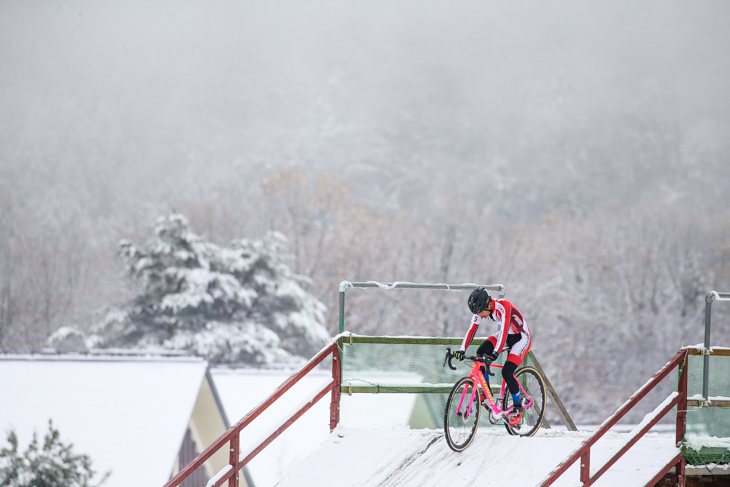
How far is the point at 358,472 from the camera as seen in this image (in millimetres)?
6844

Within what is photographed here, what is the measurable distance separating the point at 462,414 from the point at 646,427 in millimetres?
1900

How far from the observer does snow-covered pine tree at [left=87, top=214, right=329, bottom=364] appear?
3102 centimetres

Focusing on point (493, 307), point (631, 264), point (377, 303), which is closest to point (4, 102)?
point (377, 303)

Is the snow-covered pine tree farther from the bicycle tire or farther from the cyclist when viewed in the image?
the cyclist

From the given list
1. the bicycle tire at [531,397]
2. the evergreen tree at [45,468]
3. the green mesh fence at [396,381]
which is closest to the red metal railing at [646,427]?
the bicycle tire at [531,397]

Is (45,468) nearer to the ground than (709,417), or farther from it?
nearer to the ground

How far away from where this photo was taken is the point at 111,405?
53.1 feet

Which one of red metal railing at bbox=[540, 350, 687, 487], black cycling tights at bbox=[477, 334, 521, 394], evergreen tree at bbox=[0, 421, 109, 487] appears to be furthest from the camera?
evergreen tree at bbox=[0, 421, 109, 487]

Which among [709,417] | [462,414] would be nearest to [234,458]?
[462,414]

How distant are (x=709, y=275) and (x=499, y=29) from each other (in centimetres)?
12549

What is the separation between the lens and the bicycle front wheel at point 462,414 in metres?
7.20

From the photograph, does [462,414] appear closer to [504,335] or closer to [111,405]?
[504,335]

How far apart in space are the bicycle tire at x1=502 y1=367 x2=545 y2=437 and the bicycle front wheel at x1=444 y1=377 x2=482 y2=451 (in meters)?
0.55

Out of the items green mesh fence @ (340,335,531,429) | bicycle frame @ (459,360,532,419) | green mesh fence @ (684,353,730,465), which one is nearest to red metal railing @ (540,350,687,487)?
green mesh fence @ (684,353,730,465)
